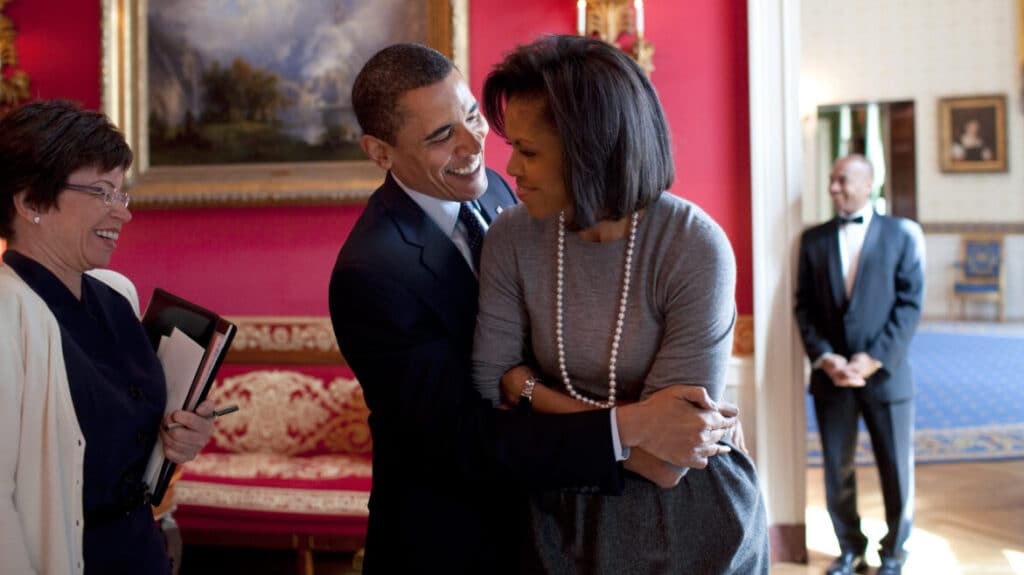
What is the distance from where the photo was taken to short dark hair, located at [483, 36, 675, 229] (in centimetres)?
142

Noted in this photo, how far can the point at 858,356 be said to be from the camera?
4375 millimetres

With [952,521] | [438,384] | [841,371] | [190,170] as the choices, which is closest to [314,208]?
[190,170]

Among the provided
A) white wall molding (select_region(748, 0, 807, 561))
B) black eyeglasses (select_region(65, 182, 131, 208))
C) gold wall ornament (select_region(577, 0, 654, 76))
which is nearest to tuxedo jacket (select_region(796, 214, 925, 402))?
white wall molding (select_region(748, 0, 807, 561))

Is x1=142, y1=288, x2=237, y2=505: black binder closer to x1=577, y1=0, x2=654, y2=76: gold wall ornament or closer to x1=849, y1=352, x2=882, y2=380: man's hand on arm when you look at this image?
x1=577, y1=0, x2=654, y2=76: gold wall ornament

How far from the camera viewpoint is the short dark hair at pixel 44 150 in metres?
1.71

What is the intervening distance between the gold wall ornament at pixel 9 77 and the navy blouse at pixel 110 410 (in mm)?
3822

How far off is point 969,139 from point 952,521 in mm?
9896

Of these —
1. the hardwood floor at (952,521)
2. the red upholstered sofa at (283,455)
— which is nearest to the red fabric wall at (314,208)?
the red upholstered sofa at (283,455)

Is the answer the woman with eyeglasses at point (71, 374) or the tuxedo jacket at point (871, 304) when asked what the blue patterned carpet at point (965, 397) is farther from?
the woman with eyeglasses at point (71, 374)

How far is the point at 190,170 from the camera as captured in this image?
5.00 metres

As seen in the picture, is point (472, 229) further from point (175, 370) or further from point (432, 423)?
point (175, 370)

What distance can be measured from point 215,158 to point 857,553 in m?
3.94

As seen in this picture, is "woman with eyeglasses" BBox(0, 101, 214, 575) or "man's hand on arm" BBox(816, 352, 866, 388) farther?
"man's hand on arm" BBox(816, 352, 866, 388)

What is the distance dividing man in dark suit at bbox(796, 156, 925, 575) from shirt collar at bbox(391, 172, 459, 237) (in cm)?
289
